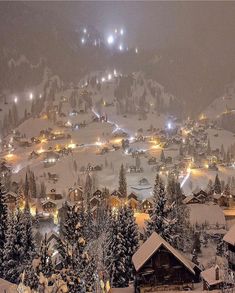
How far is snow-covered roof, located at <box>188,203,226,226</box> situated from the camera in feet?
257

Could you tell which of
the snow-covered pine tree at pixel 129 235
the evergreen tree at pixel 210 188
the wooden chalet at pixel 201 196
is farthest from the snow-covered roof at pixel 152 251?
the evergreen tree at pixel 210 188

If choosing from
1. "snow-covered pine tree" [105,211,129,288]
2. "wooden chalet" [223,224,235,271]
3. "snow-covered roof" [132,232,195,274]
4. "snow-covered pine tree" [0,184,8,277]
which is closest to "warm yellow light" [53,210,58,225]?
"snow-covered pine tree" [0,184,8,277]

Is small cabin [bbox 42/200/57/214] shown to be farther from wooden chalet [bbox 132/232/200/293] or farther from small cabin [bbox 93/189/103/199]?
wooden chalet [bbox 132/232/200/293]

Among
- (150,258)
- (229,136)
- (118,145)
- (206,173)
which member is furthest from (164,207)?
(229,136)

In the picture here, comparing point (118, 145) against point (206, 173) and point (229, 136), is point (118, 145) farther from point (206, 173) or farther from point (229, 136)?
point (229, 136)

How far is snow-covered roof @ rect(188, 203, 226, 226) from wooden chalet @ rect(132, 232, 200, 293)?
158 ft

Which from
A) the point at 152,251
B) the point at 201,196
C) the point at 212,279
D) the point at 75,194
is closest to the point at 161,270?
the point at 152,251

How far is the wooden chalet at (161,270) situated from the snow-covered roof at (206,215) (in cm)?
4818

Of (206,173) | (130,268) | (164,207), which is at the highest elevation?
(164,207)

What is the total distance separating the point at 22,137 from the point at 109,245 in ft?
465

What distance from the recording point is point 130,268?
3881 cm

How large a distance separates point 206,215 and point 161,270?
51.6m

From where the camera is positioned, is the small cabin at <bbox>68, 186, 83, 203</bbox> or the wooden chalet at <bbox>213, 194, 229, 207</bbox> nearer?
the wooden chalet at <bbox>213, 194, 229, 207</bbox>

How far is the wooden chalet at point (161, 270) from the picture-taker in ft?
98.4
